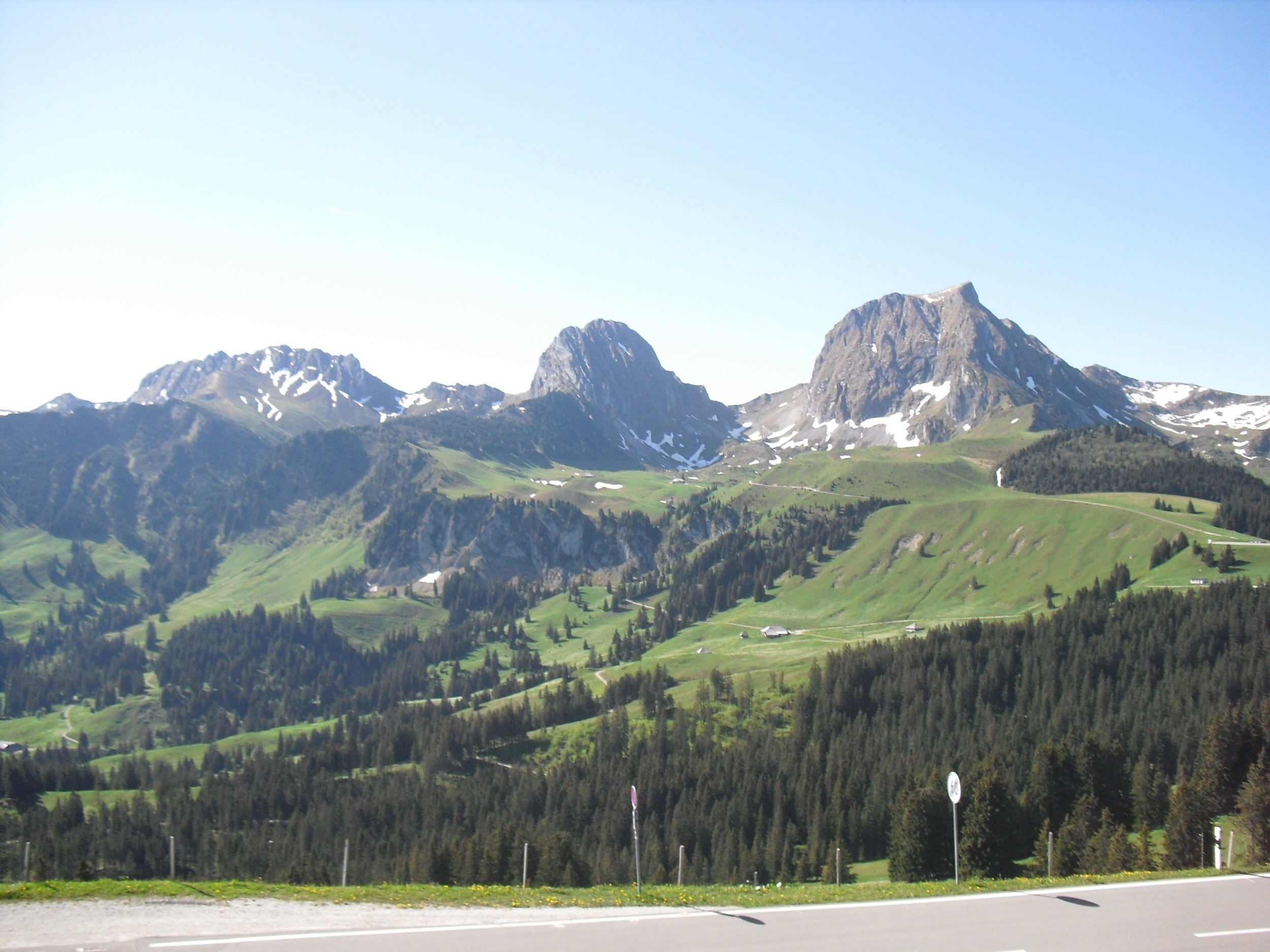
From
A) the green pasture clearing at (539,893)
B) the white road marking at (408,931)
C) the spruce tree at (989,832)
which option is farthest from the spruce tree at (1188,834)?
the white road marking at (408,931)

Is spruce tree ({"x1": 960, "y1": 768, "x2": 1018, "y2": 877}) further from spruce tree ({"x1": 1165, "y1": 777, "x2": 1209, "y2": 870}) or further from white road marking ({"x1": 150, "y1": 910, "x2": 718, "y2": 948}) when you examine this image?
white road marking ({"x1": 150, "y1": 910, "x2": 718, "y2": 948})

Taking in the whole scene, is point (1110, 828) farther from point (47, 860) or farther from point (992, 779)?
point (47, 860)

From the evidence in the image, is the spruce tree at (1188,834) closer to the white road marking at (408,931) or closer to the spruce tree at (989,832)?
the spruce tree at (989,832)

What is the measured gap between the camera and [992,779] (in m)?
83.2

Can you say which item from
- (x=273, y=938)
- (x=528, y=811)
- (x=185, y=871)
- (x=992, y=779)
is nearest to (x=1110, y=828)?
(x=992, y=779)

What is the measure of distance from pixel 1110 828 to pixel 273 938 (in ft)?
269

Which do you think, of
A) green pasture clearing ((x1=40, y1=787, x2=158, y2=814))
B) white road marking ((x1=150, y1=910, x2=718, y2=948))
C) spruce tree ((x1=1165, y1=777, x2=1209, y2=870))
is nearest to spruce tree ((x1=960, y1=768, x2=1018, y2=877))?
spruce tree ((x1=1165, y1=777, x2=1209, y2=870))

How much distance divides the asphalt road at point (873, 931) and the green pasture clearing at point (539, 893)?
204 cm

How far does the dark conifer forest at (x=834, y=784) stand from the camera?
91.5 meters

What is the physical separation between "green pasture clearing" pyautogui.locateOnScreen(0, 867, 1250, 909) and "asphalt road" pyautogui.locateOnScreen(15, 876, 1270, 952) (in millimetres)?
2040

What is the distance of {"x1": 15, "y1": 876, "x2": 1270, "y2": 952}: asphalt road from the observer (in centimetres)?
2881

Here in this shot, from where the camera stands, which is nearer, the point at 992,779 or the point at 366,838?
the point at 992,779

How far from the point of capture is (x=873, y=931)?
30.6 m

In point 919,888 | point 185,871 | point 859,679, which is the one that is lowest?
point 185,871
